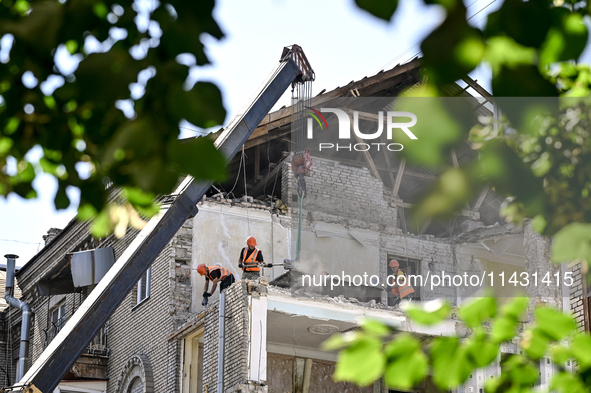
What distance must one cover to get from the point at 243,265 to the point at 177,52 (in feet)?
49.3

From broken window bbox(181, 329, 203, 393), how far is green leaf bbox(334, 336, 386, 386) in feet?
53.9

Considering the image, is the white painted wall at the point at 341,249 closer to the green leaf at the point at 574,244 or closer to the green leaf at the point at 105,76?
the green leaf at the point at 574,244

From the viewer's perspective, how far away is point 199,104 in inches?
83.4

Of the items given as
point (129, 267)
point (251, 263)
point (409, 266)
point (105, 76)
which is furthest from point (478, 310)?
point (409, 266)

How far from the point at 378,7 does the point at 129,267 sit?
9217 millimetres

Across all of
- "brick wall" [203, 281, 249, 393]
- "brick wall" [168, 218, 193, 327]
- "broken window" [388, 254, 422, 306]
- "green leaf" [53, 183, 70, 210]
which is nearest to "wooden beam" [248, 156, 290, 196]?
"brick wall" [168, 218, 193, 327]

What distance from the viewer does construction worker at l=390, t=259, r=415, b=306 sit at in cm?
1906


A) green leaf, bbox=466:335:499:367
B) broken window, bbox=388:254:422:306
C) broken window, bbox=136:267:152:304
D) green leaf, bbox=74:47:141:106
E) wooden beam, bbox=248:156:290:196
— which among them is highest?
wooden beam, bbox=248:156:290:196

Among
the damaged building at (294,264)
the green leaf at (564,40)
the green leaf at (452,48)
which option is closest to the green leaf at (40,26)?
the green leaf at (452,48)

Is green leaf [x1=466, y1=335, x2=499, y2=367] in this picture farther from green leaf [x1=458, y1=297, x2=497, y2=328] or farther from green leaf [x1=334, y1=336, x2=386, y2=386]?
green leaf [x1=334, y1=336, x2=386, y2=386]

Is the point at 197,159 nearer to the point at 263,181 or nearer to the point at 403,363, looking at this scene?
the point at 403,363

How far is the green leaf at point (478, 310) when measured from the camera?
2.07 meters

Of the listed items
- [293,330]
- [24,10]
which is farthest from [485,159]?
[293,330]

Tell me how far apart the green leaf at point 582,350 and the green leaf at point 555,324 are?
0.32 feet
